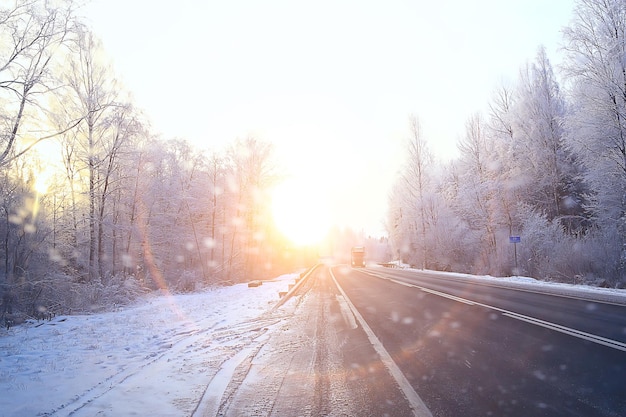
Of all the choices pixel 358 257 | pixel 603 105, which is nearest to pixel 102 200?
pixel 603 105

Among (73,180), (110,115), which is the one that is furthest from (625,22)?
(73,180)

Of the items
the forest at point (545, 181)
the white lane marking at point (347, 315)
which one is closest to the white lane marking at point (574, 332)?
the white lane marking at point (347, 315)

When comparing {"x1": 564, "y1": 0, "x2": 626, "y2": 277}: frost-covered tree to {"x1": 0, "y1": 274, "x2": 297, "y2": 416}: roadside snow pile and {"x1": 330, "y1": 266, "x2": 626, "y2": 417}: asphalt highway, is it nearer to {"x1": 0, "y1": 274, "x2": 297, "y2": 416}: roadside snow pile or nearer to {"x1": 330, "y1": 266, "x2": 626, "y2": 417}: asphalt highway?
{"x1": 330, "y1": 266, "x2": 626, "y2": 417}: asphalt highway

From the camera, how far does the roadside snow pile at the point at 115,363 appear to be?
4.54 meters

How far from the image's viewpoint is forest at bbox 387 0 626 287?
808 inches

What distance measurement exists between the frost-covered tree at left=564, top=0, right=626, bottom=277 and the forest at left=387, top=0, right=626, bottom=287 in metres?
0.05

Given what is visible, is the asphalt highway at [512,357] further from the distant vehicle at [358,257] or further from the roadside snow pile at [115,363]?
the distant vehicle at [358,257]

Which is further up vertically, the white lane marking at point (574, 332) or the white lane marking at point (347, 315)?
the white lane marking at point (574, 332)

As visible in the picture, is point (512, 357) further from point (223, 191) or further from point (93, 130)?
point (223, 191)

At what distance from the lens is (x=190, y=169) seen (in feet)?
124

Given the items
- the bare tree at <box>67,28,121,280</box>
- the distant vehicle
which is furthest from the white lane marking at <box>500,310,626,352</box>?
the distant vehicle

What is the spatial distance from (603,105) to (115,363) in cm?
2454

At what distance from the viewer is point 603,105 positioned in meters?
20.7

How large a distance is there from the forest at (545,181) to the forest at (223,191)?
0.11 m
